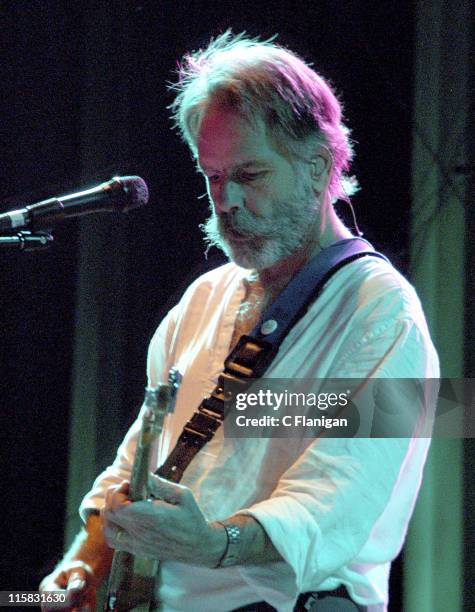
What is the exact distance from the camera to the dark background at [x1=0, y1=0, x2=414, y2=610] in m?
2.85

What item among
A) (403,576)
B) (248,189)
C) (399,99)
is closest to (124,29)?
(399,99)

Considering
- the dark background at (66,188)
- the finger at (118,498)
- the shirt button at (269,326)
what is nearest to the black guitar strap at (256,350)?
the shirt button at (269,326)

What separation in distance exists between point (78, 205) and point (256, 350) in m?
0.42

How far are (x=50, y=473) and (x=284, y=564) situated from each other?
1.67 meters

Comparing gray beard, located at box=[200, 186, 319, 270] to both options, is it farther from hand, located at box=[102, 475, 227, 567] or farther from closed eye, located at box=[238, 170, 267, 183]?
hand, located at box=[102, 475, 227, 567]

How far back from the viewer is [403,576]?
2.52 meters

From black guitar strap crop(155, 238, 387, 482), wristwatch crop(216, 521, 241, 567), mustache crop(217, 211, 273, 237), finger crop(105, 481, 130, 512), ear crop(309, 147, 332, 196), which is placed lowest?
wristwatch crop(216, 521, 241, 567)

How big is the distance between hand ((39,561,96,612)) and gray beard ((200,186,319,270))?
688 mm

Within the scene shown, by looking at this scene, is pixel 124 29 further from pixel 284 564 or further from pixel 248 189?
pixel 284 564

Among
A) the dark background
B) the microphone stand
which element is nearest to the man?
the microphone stand

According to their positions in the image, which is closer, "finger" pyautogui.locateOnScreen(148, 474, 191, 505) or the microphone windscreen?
"finger" pyautogui.locateOnScreen(148, 474, 191, 505)

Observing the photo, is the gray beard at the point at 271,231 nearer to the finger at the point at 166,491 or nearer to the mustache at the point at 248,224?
the mustache at the point at 248,224

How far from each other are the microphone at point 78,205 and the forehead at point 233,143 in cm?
17

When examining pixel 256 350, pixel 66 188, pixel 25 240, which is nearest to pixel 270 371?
pixel 256 350
